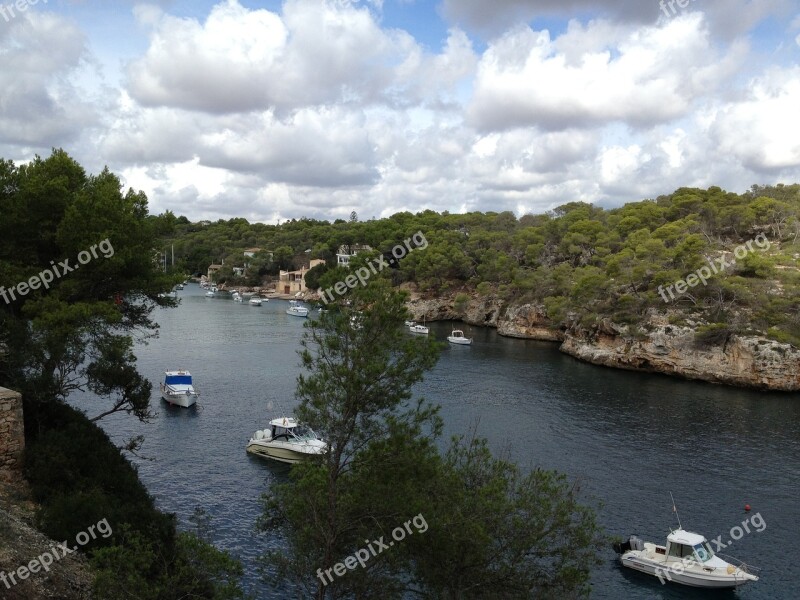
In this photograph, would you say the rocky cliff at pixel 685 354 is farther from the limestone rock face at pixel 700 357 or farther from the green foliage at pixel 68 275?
the green foliage at pixel 68 275

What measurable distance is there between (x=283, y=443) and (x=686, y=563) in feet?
61.2

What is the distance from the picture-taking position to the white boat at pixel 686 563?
20391 millimetres

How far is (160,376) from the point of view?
45.1m

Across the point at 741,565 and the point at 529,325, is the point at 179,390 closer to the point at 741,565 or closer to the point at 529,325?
the point at 741,565

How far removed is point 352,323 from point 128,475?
363 inches

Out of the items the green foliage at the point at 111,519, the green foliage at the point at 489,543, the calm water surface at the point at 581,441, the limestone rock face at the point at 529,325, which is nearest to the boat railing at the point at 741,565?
the calm water surface at the point at 581,441

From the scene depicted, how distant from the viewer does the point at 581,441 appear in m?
33.4

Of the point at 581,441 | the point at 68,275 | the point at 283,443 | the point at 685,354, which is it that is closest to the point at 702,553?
the point at 581,441

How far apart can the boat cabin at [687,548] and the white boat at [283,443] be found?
15.8 m

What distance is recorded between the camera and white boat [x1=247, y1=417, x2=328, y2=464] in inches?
1176

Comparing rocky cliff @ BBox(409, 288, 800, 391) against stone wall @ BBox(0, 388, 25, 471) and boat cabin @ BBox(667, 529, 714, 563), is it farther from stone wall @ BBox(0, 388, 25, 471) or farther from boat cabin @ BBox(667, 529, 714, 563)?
stone wall @ BBox(0, 388, 25, 471)

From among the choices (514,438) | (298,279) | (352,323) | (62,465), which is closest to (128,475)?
(62,465)

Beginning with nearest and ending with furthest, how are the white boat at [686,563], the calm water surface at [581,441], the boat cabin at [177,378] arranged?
the white boat at [686,563] → the calm water surface at [581,441] → the boat cabin at [177,378]

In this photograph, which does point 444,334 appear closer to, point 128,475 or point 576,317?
point 576,317
